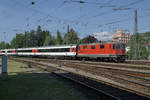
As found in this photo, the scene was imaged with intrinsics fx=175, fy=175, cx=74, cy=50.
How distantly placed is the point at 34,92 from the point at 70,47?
26398 mm

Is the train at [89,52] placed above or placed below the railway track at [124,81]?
above

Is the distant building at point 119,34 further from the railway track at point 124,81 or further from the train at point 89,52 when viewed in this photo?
the railway track at point 124,81

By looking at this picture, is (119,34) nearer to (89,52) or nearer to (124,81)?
(89,52)

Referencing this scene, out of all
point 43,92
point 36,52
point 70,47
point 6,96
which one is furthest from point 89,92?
point 36,52

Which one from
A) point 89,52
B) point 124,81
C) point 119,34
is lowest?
point 124,81

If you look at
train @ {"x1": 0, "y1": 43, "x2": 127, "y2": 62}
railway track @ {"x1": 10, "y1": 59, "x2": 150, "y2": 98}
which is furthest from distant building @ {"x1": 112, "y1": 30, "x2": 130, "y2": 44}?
railway track @ {"x1": 10, "y1": 59, "x2": 150, "y2": 98}

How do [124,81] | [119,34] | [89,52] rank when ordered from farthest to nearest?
1. [119,34]
2. [89,52]
3. [124,81]

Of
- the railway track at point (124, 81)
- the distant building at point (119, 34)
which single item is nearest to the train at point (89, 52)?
the distant building at point (119, 34)

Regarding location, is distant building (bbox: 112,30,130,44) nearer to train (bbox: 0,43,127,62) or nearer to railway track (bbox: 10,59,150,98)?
train (bbox: 0,43,127,62)

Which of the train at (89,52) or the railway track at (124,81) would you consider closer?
the railway track at (124,81)

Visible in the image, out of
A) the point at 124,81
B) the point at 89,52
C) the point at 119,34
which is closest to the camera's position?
the point at 124,81

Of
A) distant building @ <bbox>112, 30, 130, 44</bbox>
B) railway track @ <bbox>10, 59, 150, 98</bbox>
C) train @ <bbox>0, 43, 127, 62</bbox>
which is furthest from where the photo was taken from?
distant building @ <bbox>112, 30, 130, 44</bbox>

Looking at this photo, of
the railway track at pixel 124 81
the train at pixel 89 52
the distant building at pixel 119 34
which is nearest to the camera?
the railway track at pixel 124 81

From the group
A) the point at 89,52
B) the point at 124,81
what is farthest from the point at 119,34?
the point at 124,81
